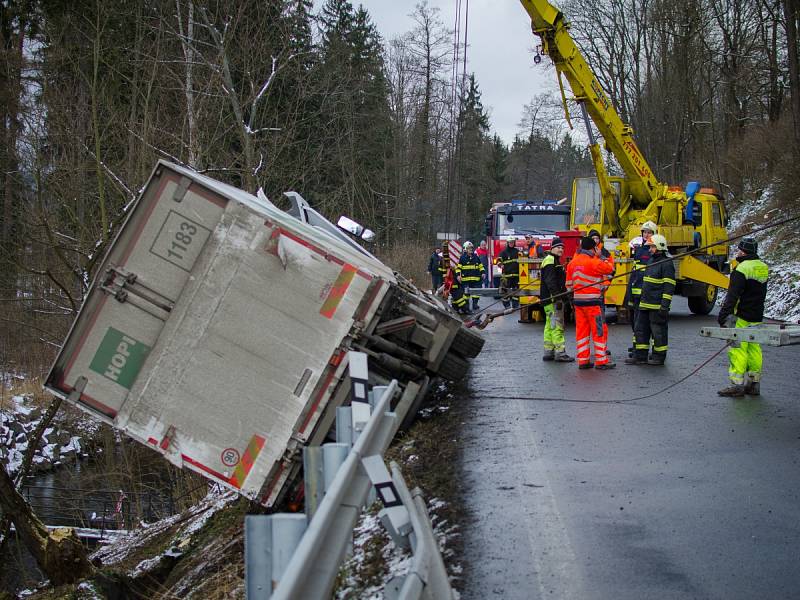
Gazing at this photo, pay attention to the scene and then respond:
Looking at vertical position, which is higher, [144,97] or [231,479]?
[144,97]

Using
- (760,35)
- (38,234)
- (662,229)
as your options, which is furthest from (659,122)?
(38,234)

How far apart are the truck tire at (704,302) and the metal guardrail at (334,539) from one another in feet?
57.1

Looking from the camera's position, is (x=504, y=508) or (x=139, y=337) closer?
(x=504, y=508)

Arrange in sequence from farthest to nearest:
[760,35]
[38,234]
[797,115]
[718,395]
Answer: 1. [760,35]
2. [797,115]
3. [38,234]
4. [718,395]

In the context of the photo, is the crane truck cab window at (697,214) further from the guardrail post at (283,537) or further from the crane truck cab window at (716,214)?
the guardrail post at (283,537)

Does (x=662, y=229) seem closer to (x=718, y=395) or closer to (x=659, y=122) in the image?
(x=718, y=395)

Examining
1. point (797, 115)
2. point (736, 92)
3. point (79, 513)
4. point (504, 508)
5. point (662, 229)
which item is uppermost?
point (736, 92)

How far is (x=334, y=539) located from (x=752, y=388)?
8183mm

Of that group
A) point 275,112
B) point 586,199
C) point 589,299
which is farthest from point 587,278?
point 275,112

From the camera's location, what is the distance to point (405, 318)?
27.3 feet

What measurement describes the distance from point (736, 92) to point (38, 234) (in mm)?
34467

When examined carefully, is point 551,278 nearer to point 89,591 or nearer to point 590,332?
point 590,332

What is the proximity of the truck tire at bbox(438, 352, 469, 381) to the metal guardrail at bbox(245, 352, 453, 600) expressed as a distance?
5065 millimetres

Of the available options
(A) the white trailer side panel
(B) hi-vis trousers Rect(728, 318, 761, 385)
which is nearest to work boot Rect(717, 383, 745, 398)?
(B) hi-vis trousers Rect(728, 318, 761, 385)
